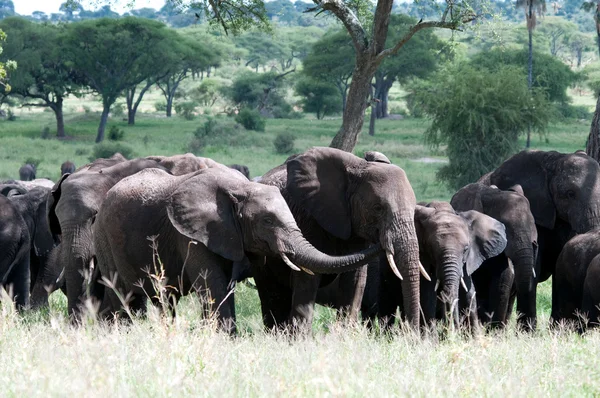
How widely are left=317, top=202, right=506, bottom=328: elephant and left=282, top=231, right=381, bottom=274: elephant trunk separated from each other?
2.98 feet

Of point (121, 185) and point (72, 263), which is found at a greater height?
point (121, 185)

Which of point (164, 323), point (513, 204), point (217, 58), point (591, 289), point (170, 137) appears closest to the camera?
point (164, 323)

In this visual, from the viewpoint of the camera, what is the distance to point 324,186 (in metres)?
7.27

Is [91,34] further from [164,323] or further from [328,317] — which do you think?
[164,323]

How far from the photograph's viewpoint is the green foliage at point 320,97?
5359cm

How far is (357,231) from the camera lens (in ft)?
23.5

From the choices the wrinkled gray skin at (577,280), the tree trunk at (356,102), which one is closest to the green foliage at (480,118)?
the tree trunk at (356,102)

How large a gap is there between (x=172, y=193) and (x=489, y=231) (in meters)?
→ 2.60

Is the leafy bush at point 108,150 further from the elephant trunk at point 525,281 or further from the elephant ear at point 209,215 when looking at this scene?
the elephant ear at point 209,215

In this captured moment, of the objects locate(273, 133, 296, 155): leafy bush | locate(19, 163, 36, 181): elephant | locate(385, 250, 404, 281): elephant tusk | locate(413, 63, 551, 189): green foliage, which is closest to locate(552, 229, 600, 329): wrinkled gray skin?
locate(385, 250, 404, 281): elephant tusk

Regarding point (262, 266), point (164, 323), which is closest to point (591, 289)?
point (262, 266)

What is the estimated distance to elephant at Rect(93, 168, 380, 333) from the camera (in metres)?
6.54

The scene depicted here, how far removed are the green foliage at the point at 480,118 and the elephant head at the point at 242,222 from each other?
19.7 metres

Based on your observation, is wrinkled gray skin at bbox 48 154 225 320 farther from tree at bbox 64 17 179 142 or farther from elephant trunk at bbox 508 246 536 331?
tree at bbox 64 17 179 142
